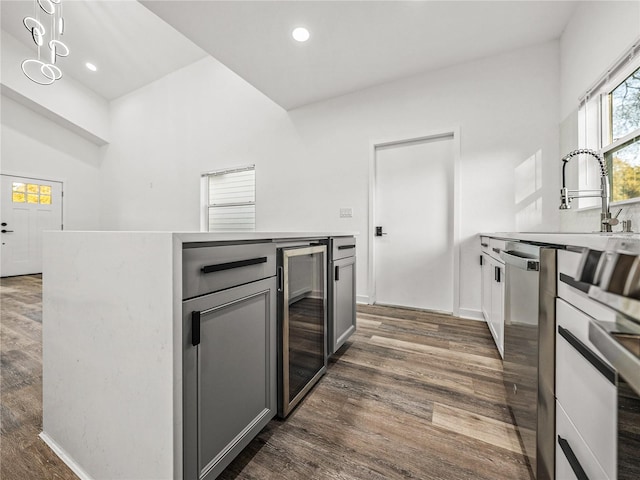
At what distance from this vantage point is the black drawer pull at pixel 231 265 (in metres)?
0.77

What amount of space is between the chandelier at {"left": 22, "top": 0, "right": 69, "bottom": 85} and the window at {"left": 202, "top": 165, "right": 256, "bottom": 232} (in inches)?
82.4

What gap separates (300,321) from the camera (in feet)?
4.26

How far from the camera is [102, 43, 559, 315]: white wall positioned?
2492 millimetres

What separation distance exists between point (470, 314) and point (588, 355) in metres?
2.34

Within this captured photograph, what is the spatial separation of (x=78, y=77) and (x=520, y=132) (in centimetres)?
788

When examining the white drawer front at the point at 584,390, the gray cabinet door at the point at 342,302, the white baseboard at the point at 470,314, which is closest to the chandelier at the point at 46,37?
the gray cabinet door at the point at 342,302

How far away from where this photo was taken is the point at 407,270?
301 cm

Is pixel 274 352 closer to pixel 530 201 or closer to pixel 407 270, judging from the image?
pixel 407 270

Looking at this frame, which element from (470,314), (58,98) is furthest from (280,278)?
(58,98)

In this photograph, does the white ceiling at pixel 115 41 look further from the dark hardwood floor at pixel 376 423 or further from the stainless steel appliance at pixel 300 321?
the stainless steel appliance at pixel 300 321

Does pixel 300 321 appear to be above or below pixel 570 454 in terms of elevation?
above

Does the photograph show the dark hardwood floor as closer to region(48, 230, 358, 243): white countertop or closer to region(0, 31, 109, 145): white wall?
region(48, 230, 358, 243): white countertop

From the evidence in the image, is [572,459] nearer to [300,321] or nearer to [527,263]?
[527,263]

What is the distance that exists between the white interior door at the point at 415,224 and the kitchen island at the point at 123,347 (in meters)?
2.24
